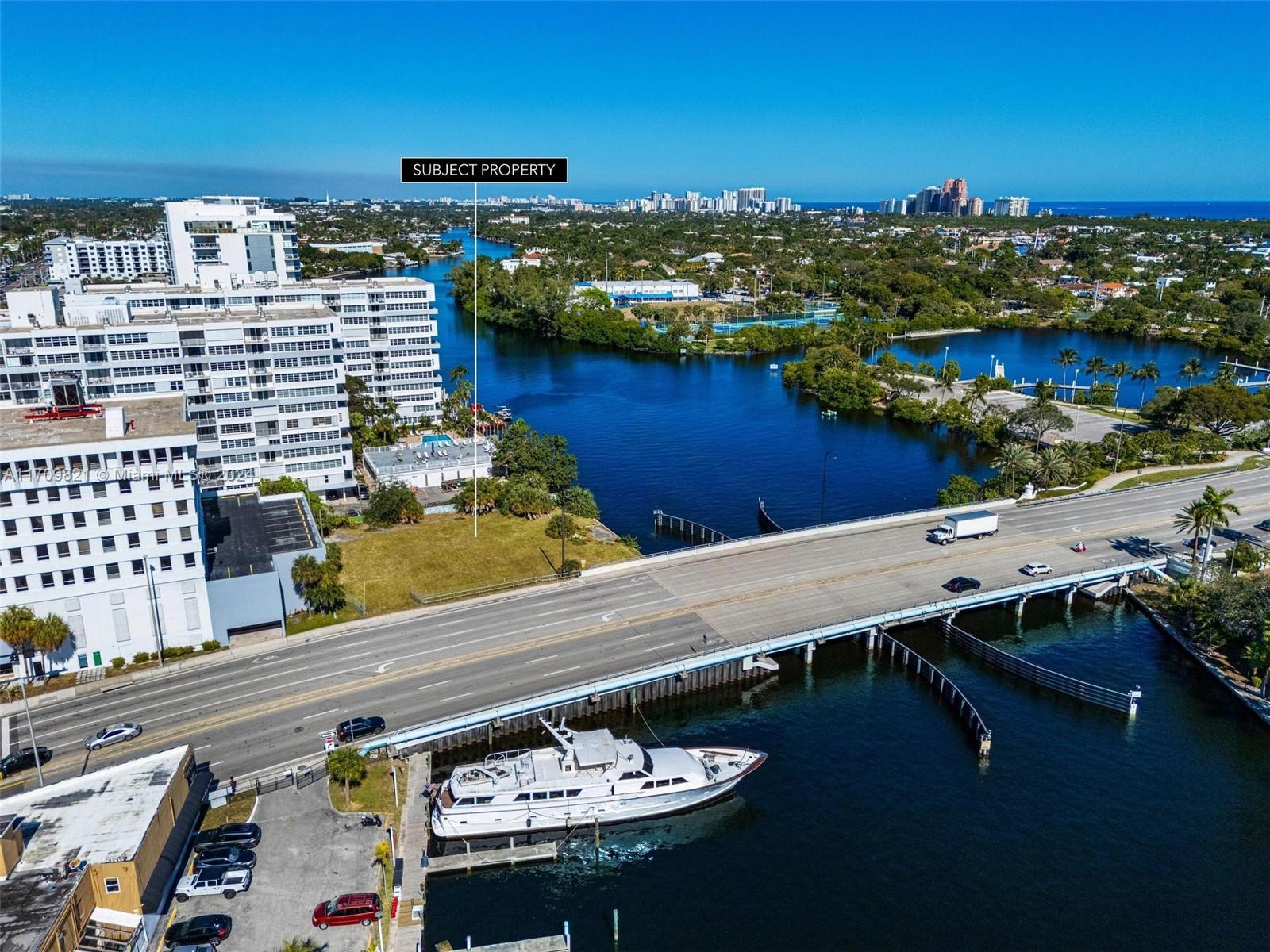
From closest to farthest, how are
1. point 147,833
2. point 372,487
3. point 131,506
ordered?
1. point 147,833
2. point 131,506
3. point 372,487

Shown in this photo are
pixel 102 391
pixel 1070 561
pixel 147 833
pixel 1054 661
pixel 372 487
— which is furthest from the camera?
Answer: pixel 372 487

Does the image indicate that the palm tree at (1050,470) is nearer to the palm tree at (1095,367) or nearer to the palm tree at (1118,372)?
the palm tree at (1095,367)

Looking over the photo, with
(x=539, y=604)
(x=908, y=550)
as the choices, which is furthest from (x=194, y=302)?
(x=908, y=550)

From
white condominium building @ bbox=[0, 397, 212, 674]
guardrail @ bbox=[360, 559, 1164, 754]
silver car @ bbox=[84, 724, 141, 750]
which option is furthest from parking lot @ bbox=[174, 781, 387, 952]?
white condominium building @ bbox=[0, 397, 212, 674]

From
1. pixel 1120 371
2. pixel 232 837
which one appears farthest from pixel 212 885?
pixel 1120 371

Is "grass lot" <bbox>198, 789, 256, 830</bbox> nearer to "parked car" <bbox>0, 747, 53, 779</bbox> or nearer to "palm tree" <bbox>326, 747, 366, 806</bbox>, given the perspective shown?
"palm tree" <bbox>326, 747, 366, 806</bbox>

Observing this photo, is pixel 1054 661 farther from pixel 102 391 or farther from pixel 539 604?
pixel 102 391
